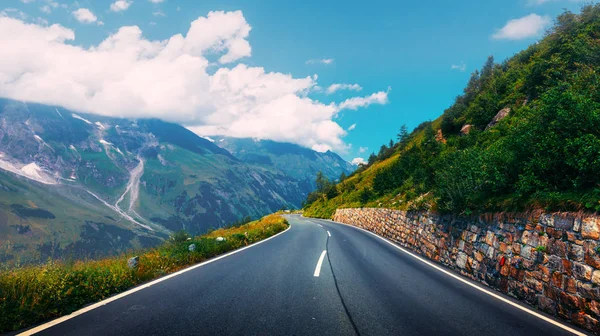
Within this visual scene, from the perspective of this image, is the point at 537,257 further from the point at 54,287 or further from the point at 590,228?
the point at 54,287

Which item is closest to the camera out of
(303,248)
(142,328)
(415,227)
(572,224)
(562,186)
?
(142,328)

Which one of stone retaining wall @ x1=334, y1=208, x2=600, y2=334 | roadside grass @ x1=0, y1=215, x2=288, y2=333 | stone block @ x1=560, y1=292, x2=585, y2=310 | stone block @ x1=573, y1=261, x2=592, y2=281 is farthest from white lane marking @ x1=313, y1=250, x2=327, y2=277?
stone block @ x1=573, y1=261, x2=592, y2=281

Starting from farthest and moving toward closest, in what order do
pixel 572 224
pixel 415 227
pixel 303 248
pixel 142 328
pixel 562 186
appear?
1. pixel 415 227
2. pixel 303 248
3. pixel 562 186
4. pixel 572 224
5. pixel 142 328

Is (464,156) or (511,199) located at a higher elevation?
(464,156)

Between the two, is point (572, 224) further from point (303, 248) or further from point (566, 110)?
point (303, 248)

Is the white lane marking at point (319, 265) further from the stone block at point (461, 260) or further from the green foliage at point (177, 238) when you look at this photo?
the green foliage at point (177, 238)

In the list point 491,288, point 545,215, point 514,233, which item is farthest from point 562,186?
point 491,288

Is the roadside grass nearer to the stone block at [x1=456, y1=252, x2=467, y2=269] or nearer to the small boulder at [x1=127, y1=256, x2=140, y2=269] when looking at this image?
the small boulder at [x1=127, y1=256, x2=140, y2=269]

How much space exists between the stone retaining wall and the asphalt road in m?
0.70

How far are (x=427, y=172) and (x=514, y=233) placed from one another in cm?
1217

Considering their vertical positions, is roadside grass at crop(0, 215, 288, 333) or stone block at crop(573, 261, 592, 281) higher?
stone block at crop(573, 261, 592, 281)

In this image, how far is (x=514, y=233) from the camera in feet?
22.6

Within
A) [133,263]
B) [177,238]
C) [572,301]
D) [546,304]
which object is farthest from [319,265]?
[177,238]

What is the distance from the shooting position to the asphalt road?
13.4ft
